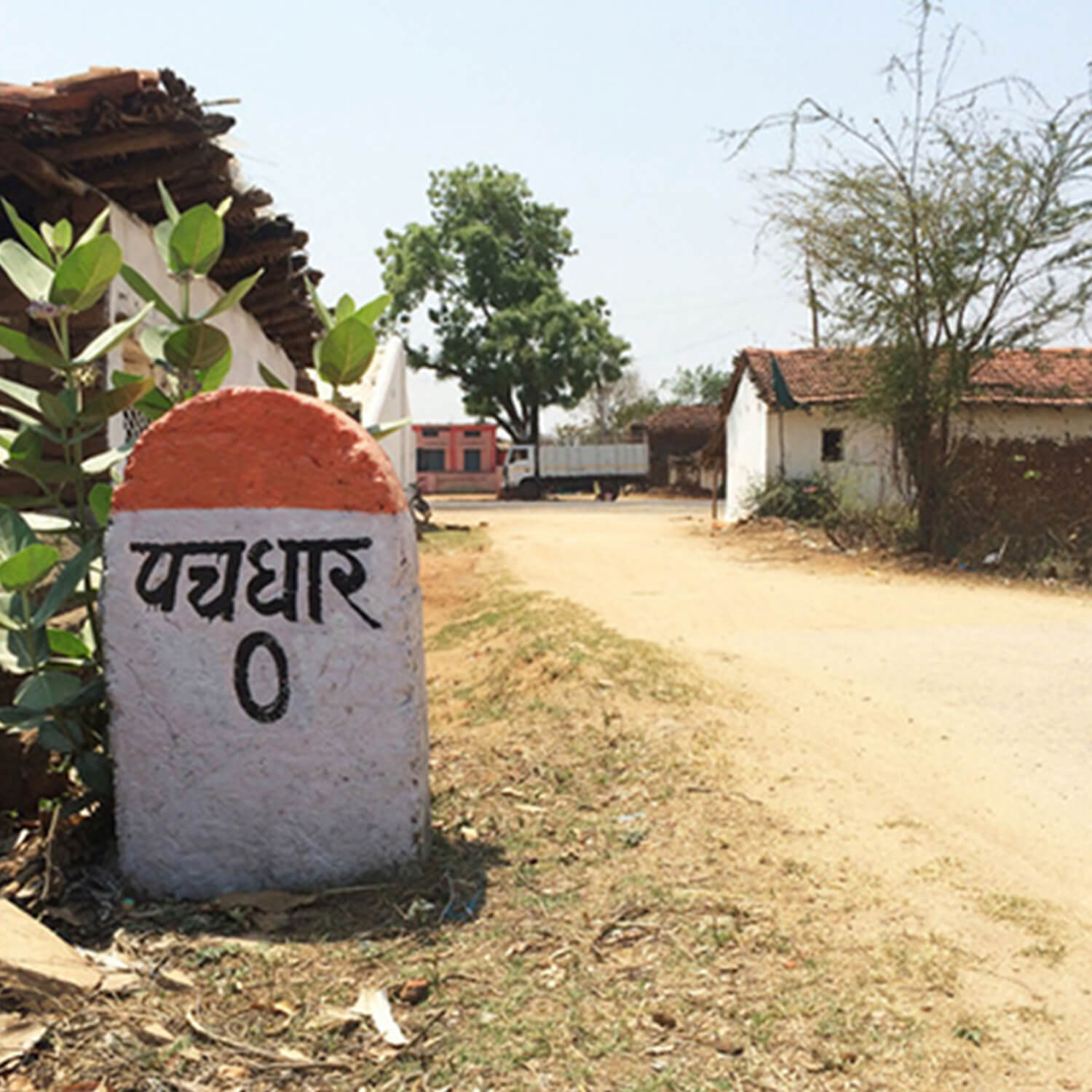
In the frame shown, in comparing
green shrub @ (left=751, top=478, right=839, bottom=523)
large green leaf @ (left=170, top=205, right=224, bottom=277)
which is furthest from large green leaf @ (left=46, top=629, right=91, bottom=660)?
green shrub @ (left=751, top=478, right=839, bottom=523)

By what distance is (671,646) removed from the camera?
7.65 meters

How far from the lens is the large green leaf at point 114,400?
3588mm

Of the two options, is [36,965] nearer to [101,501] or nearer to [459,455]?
[101,501]

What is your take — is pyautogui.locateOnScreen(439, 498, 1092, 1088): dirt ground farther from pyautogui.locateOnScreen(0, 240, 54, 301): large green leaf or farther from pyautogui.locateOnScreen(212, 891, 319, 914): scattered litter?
pyautogui.locateOnScreen(0, 240, 54, 301): large green leaf

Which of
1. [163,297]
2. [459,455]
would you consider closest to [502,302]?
[459,455]

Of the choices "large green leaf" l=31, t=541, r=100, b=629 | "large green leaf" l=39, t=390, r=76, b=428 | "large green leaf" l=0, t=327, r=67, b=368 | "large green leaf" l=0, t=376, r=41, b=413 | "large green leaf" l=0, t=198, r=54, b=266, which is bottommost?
"large green leaf" l=31, t=541, r=100, b=629

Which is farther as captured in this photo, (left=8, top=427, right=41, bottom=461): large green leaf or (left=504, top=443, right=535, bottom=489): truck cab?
(left=504, top=443, right=535, bottom=489): truck cab

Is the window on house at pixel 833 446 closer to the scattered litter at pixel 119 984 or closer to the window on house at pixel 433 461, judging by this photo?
the scattered litter at pixel 119 984

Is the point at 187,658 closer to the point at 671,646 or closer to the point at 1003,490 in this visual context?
the point at 671,646

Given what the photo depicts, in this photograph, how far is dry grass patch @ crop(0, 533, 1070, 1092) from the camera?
2.45 metres

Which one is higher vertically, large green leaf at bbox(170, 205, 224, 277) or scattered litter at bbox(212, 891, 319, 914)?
large green leaf at bbox(170, 205, 224, 277)

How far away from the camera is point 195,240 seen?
3670 millimetres

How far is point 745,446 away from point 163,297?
19.2 meters

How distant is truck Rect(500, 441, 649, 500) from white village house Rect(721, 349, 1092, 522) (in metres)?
16.3
